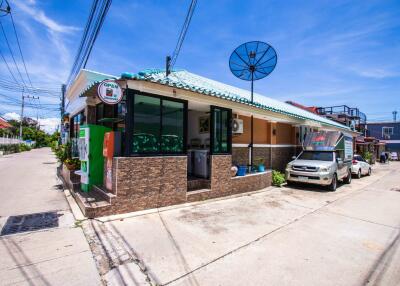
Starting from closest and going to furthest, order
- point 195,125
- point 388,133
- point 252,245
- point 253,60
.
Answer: point 252,245, point 253,60, point 195,125, point 388,133

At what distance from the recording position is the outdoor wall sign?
5.58m

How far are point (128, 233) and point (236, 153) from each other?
6.79 metres

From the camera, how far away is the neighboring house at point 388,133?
138 ft

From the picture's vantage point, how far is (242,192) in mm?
8883

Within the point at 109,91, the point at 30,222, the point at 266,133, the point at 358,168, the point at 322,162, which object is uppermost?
the point at 109,91

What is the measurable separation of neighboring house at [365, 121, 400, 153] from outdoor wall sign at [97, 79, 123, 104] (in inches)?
1893

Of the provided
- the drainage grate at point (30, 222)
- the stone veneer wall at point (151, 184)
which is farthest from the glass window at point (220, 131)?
the drainage grate at point (30, 222)

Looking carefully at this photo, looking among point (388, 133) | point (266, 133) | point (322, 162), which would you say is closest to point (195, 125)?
point (266, 133)

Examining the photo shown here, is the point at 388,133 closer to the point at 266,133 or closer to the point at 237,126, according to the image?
the point at 266,133

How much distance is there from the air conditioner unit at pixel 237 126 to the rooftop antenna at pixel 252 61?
3.41ft

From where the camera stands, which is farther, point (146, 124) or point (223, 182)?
point (223, 182)

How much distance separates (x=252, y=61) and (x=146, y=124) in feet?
20.2

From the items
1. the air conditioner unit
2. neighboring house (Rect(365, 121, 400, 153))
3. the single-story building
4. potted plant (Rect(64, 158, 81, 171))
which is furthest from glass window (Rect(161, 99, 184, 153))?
neighboring house (Rect(365, 121, 400, 153))

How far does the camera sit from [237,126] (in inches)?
395
